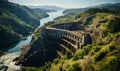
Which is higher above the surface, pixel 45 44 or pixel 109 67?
pixel 109 67

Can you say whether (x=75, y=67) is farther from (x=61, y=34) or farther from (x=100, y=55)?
(x=61, y=34)

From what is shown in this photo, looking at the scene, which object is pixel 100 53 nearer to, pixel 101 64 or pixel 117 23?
pixel 101 64

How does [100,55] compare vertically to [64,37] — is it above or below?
above

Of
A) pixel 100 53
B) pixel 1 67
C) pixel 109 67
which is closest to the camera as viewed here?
pixel 109 67

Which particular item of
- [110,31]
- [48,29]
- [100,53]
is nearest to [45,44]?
[48,29]

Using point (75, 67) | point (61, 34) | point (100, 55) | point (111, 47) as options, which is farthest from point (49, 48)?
point (111, 47)

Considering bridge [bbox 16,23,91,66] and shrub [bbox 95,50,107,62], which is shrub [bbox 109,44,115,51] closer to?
shrub [bbox 95,50,107,62]

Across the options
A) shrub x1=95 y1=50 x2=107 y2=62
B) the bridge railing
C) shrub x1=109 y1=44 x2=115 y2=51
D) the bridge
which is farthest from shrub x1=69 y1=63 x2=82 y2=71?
the bridge railing

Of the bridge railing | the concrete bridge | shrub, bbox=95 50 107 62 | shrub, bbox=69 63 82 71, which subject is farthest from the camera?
the bridge railing
